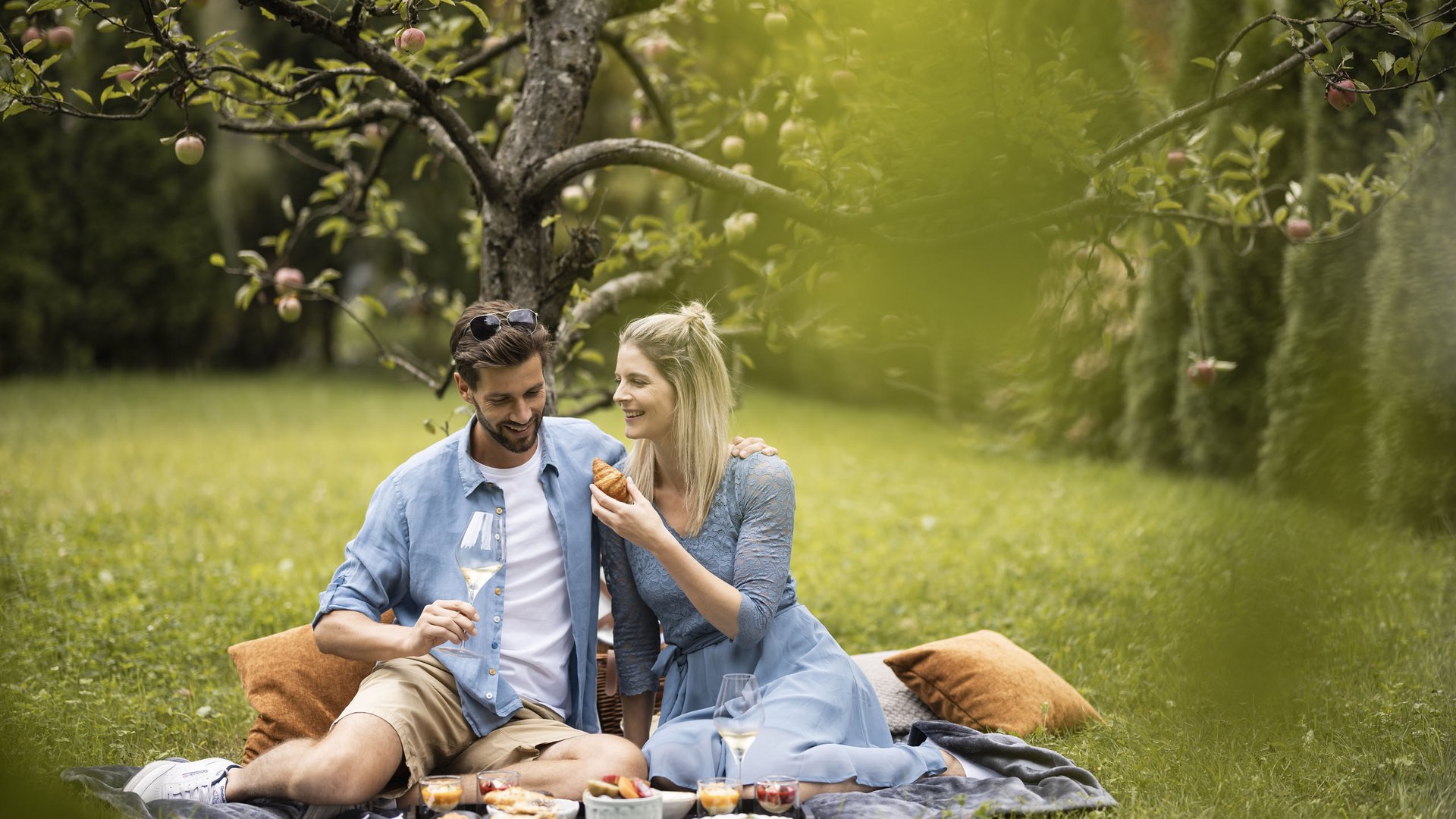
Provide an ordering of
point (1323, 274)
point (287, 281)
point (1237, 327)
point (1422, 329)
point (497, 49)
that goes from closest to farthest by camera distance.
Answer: point (287, 281)
point (497, 49)
point (1422, 329)
point (1323, 274)
point (1237, 327)

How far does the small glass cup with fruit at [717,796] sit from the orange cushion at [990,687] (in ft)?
4.46

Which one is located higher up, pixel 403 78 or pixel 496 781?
pixel 403 78

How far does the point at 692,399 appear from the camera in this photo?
317 centimetres

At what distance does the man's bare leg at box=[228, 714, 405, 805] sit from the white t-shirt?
40 centimetres

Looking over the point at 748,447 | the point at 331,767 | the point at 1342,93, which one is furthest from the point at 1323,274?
the point at 331,767

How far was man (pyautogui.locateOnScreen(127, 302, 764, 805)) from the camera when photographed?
9.15ft

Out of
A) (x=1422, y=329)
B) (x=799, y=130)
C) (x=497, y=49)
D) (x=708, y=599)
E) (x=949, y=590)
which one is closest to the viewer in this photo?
(x=708, y=599)

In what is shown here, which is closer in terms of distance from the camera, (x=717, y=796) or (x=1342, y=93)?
(x=717, y=796)

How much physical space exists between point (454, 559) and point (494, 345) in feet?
1.98

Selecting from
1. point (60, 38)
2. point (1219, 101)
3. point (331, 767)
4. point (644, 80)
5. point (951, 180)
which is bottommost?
point (331, 767)

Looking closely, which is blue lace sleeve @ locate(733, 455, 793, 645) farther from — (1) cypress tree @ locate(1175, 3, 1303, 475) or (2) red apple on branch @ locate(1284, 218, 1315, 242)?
(1) cypress tree @ locate(1175, 3, 1303, 475)

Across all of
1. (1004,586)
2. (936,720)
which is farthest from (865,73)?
(1004,586)

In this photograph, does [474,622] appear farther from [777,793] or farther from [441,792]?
[777,793]

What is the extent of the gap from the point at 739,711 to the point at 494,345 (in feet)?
3.82
